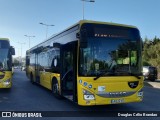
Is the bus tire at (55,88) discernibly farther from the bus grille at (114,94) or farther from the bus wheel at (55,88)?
the bus grille at (114,94)

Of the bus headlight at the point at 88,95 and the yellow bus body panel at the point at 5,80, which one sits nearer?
the bus headlight at the point at 88,95

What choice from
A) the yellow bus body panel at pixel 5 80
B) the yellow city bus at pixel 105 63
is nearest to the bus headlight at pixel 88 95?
the yellow city bus at pixel 105 63

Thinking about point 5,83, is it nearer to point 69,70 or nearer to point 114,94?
point 69,70

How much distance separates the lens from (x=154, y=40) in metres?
56.0

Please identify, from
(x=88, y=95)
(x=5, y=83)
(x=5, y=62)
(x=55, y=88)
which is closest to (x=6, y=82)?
(x=5, y=83)

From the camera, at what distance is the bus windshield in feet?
30.7

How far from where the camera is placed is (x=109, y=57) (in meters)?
9.54

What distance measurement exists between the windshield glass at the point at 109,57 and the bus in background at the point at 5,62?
6.85 meters

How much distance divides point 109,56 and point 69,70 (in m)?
2.33

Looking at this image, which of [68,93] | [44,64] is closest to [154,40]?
[44,64]

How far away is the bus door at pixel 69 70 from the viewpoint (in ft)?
33.7

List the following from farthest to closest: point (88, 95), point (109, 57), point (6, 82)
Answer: point (6, 82) → point (109, 57) → point (88, 95)

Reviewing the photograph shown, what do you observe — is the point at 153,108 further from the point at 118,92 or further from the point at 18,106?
the point at 18,106

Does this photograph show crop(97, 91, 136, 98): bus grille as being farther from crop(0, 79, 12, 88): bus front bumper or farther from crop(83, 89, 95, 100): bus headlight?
crop(0, 79, 12, 88): bus front bumper
